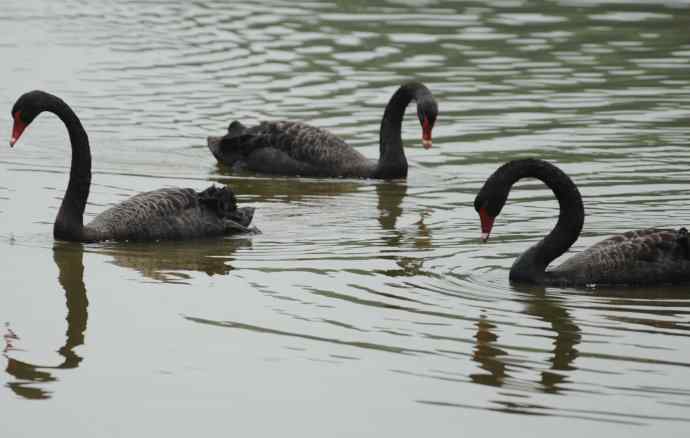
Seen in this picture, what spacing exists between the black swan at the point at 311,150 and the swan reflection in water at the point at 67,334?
11.1 feet

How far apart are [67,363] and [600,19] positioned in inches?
604

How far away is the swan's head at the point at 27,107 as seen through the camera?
9.59 m

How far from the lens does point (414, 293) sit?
8094 mm

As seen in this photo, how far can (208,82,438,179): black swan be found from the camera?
1239cm

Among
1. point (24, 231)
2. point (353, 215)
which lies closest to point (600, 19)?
point (353, 215)

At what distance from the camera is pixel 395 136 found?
12.5m

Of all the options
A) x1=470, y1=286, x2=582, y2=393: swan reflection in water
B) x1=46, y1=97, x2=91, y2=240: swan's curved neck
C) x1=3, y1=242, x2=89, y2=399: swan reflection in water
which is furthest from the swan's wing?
x1=470, y1=286, x2=582, y2=393: swan reflection in water

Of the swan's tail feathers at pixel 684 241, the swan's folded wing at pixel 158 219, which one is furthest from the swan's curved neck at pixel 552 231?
the swan's folded wing at pixel 158 219

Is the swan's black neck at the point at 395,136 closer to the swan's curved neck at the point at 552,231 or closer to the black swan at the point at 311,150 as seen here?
the black swan at the point at 311,150

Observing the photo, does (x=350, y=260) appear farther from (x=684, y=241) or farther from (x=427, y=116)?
(x=427, y=116)

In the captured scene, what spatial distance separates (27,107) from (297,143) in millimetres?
3304

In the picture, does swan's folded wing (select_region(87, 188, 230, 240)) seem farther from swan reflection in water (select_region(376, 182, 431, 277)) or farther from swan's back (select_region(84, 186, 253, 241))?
swan reflection in water (select_region(376, 182, 431, 277))

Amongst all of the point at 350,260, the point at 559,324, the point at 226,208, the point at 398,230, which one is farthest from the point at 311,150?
the point at 559,324

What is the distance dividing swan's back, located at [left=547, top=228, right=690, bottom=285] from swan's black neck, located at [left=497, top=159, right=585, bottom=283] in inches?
4.6
